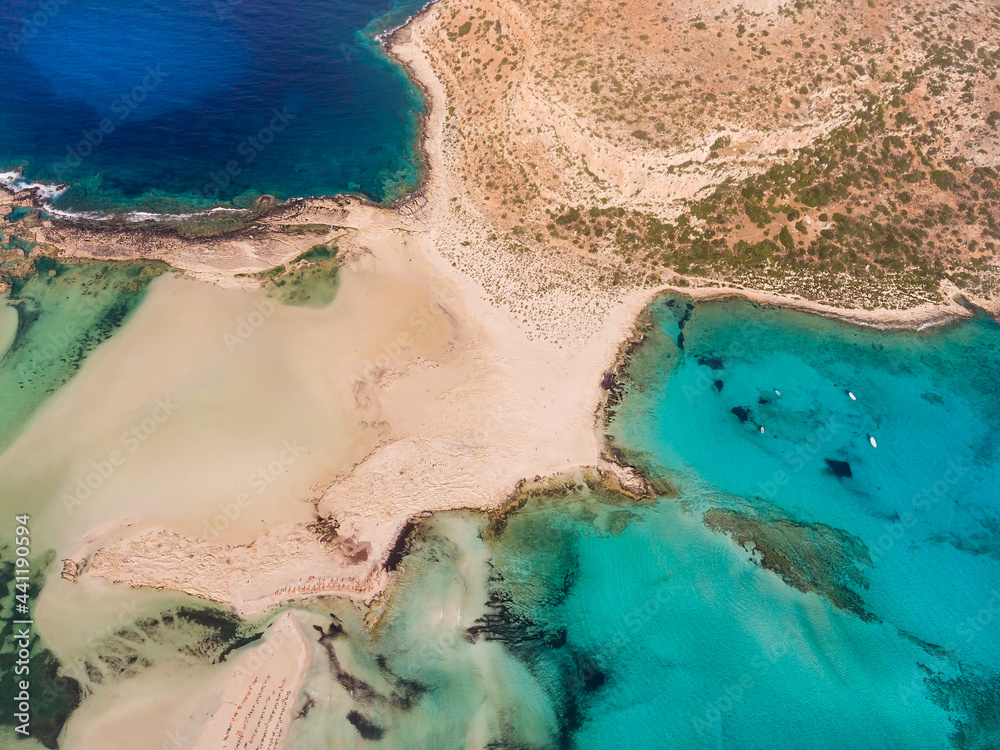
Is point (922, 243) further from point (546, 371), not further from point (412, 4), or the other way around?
point (412, 4)

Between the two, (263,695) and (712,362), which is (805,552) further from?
(263,695)

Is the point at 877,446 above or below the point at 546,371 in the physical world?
below

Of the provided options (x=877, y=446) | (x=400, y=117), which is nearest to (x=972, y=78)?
(x=877, y=446)

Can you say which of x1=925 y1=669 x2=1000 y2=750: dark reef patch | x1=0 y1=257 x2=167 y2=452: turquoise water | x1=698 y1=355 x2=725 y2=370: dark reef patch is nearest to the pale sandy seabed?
x1=0 y1=257 x2=167 y2=452: turquoise water

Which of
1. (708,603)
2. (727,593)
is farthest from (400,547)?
(727,593)

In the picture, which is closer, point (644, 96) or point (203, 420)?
point (203, 420)

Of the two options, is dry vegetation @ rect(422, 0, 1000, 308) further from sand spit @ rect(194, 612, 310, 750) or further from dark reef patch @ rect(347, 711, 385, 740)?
dark reef patch @ rect(347, 711, 385, 740)

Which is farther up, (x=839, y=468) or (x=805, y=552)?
(x=839, y=468)
